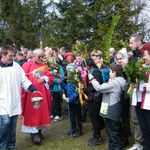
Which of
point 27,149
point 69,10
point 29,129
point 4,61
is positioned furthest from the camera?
point 69,10

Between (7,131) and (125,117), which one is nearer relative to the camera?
(7,131)

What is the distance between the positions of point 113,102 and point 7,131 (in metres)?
2.03

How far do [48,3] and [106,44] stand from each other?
27.3 meters

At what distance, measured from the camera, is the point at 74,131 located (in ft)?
19.2

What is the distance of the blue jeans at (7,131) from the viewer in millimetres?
4480

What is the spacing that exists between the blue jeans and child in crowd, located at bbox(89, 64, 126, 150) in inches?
66.8

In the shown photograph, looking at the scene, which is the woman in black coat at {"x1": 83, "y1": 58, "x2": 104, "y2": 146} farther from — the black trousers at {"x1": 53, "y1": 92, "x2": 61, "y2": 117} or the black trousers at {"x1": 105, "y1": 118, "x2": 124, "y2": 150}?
the black trousers at {"x1": 53, "y1": 92, "x2": 61, "y2": 117}

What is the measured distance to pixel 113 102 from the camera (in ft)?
14.9

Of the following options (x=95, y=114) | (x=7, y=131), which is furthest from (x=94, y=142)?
(x=7, y=131)

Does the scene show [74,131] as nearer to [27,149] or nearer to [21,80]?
[27,149]

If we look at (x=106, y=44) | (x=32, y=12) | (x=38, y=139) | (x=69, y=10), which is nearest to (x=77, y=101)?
(x=38, y=139)

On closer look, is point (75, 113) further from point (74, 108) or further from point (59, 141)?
point (59, 141)

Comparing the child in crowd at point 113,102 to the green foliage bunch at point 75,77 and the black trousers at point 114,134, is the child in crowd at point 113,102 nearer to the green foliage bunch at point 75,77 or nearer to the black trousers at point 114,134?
the black trousers at point 114,134

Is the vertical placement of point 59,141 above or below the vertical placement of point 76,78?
below
